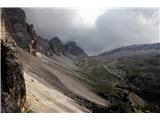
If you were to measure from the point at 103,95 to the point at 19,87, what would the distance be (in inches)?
1830

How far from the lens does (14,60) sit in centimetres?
1980

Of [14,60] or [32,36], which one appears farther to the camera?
[32,36]

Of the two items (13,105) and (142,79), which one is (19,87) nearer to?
(13,105)

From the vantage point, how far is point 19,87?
2072 cm
